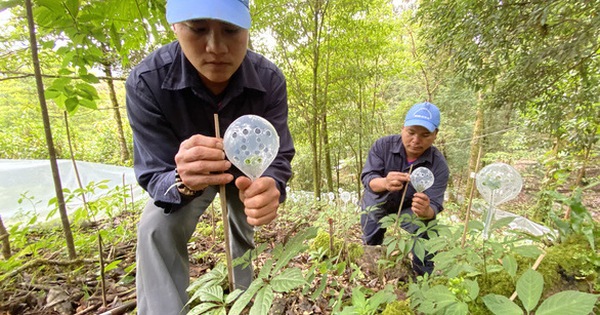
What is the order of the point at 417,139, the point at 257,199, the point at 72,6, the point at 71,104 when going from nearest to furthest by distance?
the point at 257,199
the point at 72,6
the point at 71,104
the point at 417,139

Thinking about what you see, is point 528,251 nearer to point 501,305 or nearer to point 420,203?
point 501,305

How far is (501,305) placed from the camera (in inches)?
30.6

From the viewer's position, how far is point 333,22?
5965mm

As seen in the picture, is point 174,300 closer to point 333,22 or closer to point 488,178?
point 488,178

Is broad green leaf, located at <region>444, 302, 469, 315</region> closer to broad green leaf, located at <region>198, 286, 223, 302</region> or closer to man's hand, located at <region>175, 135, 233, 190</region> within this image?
broad green leaf, located at <region>198, 286, 223, 302</region>

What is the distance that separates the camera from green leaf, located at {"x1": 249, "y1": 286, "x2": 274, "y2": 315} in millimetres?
682

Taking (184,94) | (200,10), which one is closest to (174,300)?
(184,94)

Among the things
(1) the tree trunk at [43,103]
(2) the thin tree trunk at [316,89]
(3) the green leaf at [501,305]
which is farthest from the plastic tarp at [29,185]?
(2) the thin tree trunk at [316,89]

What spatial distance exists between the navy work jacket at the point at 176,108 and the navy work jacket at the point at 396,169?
1.56 metres

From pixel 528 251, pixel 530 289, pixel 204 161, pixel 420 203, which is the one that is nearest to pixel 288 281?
pixel 204 161

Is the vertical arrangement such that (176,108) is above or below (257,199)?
above

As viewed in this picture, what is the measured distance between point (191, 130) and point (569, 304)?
1.73 meters

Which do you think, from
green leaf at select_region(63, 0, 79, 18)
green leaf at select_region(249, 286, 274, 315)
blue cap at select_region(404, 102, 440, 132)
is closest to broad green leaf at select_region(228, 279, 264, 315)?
green leaf at select_region(249, 286, 274, 315)

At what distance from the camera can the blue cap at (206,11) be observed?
1.04m
